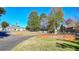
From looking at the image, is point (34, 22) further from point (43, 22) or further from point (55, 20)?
point (55, 20)

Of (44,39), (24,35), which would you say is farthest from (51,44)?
(24,35)

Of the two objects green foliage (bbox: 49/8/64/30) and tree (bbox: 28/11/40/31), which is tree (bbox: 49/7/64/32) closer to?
green foliage (bbox: 49/8/64/30)

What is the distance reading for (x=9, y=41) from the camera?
3990mm

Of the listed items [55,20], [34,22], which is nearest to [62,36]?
[55,20]

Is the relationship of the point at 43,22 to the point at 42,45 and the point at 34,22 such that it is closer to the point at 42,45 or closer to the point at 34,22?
the point at 34,22

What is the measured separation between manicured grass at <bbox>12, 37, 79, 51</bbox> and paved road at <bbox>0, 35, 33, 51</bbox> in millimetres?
58

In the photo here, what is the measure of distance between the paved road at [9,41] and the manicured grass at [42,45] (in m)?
0.06

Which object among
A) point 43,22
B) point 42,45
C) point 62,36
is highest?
point 43,22

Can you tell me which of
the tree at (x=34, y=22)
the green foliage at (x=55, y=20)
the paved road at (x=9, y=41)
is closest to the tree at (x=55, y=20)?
the green foliage at (x=55, y=20)

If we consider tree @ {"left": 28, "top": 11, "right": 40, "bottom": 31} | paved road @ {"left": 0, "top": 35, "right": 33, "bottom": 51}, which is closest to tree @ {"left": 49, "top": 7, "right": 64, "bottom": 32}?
tree @ {"left": 28, "top": 11, "right": 40, "bottom": 31}

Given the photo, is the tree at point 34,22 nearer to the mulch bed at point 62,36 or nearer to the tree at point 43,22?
the tree at point 43,22

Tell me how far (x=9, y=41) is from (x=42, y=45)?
458mm

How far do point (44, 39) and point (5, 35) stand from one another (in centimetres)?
54

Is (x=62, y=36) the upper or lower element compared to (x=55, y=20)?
lower
